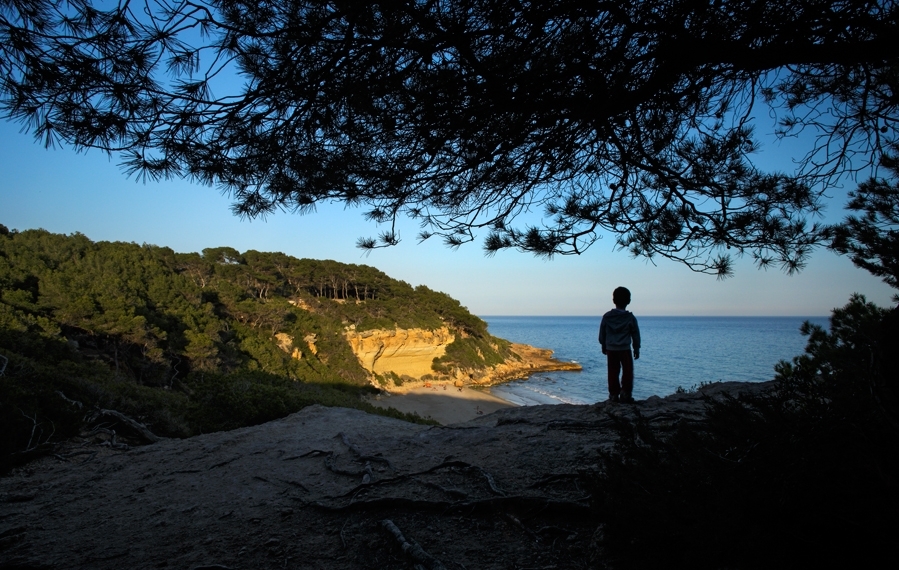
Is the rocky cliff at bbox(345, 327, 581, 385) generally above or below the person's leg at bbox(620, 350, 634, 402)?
below

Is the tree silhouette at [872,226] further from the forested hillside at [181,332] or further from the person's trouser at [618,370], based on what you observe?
the forested hillside at [181,332]

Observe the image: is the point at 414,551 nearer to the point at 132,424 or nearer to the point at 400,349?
the point at 132,424

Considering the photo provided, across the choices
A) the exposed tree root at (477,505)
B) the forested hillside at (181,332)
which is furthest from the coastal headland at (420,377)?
the exposed tree root at (477,505)

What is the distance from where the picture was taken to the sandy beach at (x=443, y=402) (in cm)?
2308

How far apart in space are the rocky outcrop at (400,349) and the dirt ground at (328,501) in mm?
23361

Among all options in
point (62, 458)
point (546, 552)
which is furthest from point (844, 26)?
point (62, 458)

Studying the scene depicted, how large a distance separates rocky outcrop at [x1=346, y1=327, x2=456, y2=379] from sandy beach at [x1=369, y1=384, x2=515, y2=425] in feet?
8.11

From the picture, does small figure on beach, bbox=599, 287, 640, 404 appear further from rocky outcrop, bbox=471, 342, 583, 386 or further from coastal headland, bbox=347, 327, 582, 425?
rocky outcrop, bbox=471, 342, 583, 386

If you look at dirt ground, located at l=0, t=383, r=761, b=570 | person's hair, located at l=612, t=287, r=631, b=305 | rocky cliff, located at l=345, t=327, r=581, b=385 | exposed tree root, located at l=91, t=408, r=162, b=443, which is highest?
person's hair, located at l=612, t=287, r=631, b=305

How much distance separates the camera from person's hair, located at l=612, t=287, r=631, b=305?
5680 mm

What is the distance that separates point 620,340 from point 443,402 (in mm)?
21314

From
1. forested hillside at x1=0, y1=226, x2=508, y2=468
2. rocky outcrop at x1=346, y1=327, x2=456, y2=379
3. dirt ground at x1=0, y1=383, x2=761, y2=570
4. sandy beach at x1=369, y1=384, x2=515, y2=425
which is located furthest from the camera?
rocky outcrop at x1=346, y1=327, x2=456, y2=379

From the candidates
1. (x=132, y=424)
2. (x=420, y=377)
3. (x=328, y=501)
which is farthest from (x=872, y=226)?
(x=420, y=377)

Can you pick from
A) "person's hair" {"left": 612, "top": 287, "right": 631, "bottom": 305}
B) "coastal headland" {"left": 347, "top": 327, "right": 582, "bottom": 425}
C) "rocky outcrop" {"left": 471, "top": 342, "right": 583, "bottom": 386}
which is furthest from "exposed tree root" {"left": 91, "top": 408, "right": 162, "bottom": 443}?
"rocky outcrop" {"left": 471, "top": 342, "right": 583, "bottom": 386}
